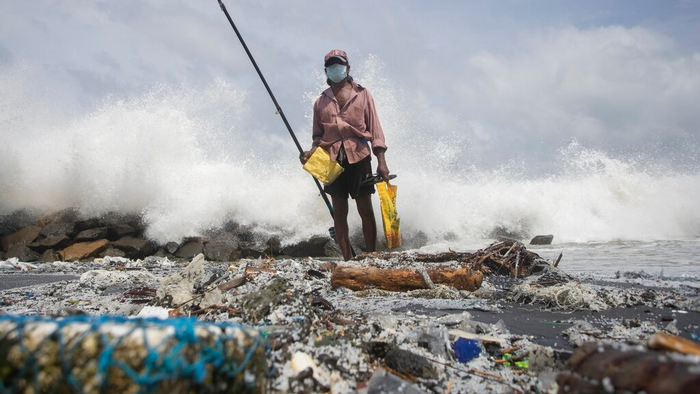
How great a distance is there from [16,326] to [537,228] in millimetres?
15880

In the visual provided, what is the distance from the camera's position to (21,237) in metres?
11.8

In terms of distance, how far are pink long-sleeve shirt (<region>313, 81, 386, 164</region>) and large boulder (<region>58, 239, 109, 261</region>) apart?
8741 mm

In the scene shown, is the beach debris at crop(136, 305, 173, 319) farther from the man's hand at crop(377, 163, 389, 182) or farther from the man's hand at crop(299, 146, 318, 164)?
the man's hand at crop(377, 163, 389, 182)

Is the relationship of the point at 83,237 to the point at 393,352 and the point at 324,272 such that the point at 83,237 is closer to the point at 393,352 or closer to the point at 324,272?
the point at 324,272

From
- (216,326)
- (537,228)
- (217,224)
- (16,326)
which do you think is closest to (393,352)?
(216,326)

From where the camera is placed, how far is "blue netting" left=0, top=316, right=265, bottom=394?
103 cm

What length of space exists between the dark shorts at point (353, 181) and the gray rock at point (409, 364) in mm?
3656

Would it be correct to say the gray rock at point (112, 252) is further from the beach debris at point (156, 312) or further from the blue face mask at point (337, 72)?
the beach debris at point (156, 312)

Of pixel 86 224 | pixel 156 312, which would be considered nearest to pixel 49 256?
pixel 86 224

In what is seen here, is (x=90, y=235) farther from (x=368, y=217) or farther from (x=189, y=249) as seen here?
(x=368, y=217)

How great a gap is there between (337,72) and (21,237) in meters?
11.6

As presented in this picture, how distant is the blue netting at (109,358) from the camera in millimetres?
1025

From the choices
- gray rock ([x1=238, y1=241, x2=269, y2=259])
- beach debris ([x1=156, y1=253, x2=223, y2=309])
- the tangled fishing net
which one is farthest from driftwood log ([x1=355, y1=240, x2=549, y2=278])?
gray rock ([x1=238, y1=241, x2=269, y2=259])

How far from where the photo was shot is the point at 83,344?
3.48 ft
